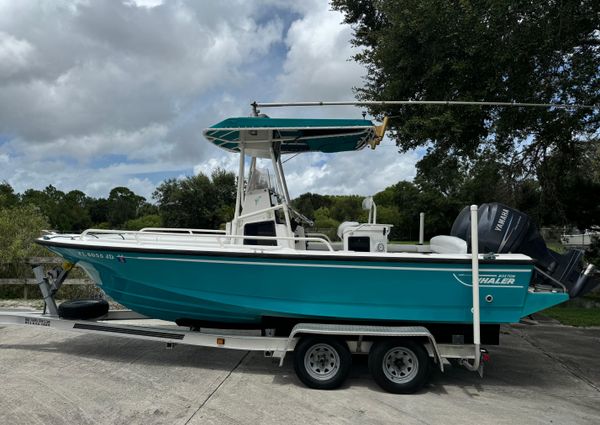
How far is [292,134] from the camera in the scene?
586 centimetres

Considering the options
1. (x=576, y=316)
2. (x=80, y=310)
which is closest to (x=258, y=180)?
(x=80, y=310)

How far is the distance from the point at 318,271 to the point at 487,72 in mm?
5210

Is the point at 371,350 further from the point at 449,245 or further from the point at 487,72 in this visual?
the point at 487,72

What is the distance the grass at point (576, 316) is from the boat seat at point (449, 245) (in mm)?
4325

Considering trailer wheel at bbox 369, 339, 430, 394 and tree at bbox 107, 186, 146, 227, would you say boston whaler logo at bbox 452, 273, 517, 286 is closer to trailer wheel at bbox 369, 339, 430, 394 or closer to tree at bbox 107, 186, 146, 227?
trailer wheel at bbox 369, 339, 430, 394

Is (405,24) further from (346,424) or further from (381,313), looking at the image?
(346,424)

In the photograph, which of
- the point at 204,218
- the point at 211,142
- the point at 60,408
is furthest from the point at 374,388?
the point at 204,218

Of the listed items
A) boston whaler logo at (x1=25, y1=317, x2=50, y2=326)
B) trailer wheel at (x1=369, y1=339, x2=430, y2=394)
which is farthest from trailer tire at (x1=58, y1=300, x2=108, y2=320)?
trailer wheel at (x1=369, y1=339, x2=430, y2=394)

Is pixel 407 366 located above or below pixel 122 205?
below

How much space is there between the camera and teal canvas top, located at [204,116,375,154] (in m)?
5.35

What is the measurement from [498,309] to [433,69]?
475 cm

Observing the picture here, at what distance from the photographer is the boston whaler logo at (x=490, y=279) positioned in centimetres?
470

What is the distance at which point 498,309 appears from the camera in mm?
4801

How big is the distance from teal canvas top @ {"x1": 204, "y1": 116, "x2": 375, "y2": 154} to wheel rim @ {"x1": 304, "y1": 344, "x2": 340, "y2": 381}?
246cm
